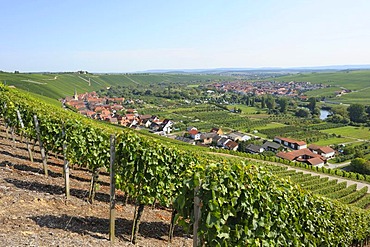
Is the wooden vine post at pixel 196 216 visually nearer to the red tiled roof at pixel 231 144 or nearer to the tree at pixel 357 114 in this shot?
the red tiled roof at pixel 231 144

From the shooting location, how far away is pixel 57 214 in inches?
325

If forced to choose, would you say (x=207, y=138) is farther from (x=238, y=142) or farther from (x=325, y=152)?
(x=325, y=152)

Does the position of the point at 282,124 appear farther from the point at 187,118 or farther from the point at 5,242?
the point at 5,242

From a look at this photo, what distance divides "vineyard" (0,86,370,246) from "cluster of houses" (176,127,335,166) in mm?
43418

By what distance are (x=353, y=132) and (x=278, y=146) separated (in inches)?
1231

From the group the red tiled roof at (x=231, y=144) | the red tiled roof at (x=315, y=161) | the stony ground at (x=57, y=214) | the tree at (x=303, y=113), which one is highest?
the stony ground at (x=57, y=214)

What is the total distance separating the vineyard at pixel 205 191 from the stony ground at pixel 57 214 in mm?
455

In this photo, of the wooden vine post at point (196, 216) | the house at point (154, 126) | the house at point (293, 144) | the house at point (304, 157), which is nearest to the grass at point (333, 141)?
the house at point (293, 144)

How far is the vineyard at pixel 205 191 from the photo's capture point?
Result: 5070 mm

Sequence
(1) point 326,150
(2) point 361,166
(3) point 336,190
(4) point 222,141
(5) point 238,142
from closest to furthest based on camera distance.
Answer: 1. (3) point 336,190
2. (2) point 361,166
3. (1) point 326,150
4. (5) point 238,142
5. (4) point 222,141

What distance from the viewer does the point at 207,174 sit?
518 centimetres

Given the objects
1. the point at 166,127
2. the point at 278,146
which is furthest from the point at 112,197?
the point at 166,127

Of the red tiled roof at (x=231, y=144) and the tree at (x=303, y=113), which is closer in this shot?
the red tiled roof at (x=231, y=144)

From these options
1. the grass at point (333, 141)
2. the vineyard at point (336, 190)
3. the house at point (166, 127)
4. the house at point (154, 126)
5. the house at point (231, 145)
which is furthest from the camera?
the house at point (154, 126)
